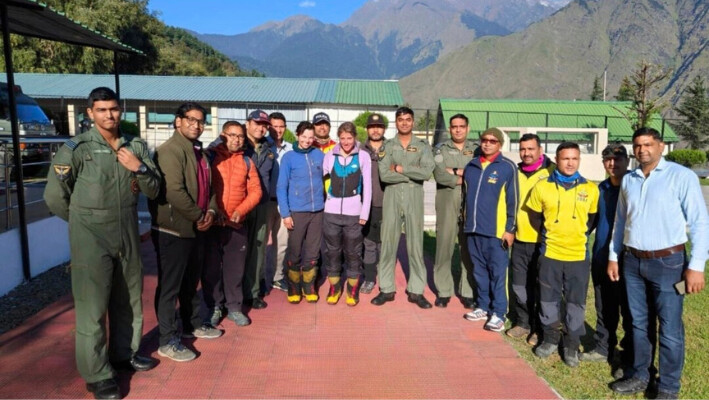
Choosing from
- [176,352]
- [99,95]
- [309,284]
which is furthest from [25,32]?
[176,352]

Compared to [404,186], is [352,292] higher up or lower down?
lower down

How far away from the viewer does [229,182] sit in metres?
4.06

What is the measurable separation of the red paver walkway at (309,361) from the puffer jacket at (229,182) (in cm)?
106

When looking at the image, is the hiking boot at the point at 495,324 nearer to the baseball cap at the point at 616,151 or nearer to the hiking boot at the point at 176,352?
the baseball cap at the point at 616,151

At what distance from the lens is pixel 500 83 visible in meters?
113

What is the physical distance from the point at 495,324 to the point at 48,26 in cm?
578

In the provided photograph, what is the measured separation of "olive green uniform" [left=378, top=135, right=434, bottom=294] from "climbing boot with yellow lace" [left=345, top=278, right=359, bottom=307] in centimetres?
37

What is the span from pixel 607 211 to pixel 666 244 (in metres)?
0.64

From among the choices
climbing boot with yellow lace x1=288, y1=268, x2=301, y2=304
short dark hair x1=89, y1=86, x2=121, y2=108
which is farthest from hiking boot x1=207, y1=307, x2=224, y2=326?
short dark hair x1=89, y1=86, x2=121, y2=108

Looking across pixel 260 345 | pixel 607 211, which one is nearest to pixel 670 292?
pixel 607 211

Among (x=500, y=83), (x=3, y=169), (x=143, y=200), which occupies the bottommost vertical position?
(x=143, y=200)

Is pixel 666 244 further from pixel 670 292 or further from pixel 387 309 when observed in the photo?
pixel 387 309

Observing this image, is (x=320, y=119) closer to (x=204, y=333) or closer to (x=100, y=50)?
(x=204, y=333)

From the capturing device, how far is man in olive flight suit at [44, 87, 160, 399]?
9.37ft
